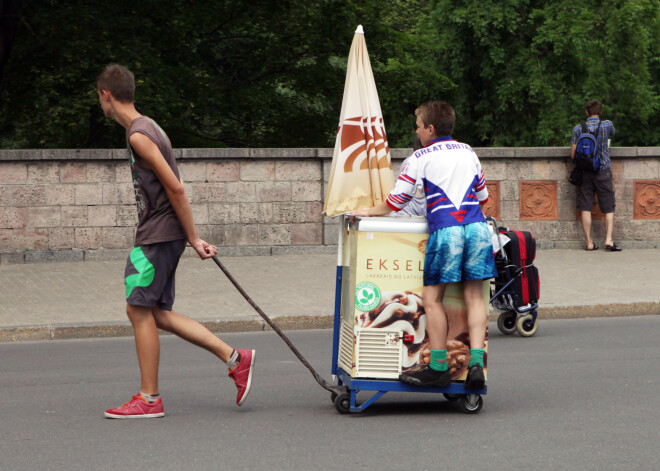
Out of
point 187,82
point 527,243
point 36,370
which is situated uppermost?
point 187,82

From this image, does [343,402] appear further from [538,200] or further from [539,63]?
[539,63]

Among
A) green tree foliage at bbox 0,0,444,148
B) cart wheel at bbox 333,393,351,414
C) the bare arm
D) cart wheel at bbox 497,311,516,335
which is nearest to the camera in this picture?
the bare arm

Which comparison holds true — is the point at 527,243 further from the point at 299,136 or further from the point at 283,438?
the point at 299,136

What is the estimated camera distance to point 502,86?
109 feet

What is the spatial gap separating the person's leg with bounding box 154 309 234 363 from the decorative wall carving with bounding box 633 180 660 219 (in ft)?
33.1

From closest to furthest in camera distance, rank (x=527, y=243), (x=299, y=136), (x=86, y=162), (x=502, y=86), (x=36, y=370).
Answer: (x=36, y=370), (x=527, y=243), (x=86, y=162), (x=299, y=136), (x=502, y=86)

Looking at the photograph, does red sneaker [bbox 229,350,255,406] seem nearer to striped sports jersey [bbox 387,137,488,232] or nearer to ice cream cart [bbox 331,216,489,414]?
ice cream cart [bbox 331,216,489,414]

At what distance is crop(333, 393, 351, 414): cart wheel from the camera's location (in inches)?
220

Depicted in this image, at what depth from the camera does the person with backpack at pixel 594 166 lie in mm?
13664

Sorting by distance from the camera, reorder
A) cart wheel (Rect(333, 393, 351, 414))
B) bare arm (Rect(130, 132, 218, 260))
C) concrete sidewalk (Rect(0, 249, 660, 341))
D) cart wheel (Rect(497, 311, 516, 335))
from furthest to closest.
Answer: concrete sidewalk (Rect(0, 249, 660, 341)) → cart wheel (Rect(497, 311, 516, 335)) → cart wheel (Rect(333, 393, 351, 414)) → bare arm (Rect(130, 132, 218, 260))

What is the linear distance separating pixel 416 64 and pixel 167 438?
19.7 m

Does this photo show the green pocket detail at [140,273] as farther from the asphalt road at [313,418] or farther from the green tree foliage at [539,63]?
the green tree foliage at [539,63]

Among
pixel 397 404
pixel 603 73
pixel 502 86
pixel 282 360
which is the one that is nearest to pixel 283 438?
pixel 397 404

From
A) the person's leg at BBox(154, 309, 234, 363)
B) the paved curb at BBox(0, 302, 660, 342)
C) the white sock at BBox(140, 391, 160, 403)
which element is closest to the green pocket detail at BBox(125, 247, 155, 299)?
the person's leg at BBox(154, 309, 234, 363)
